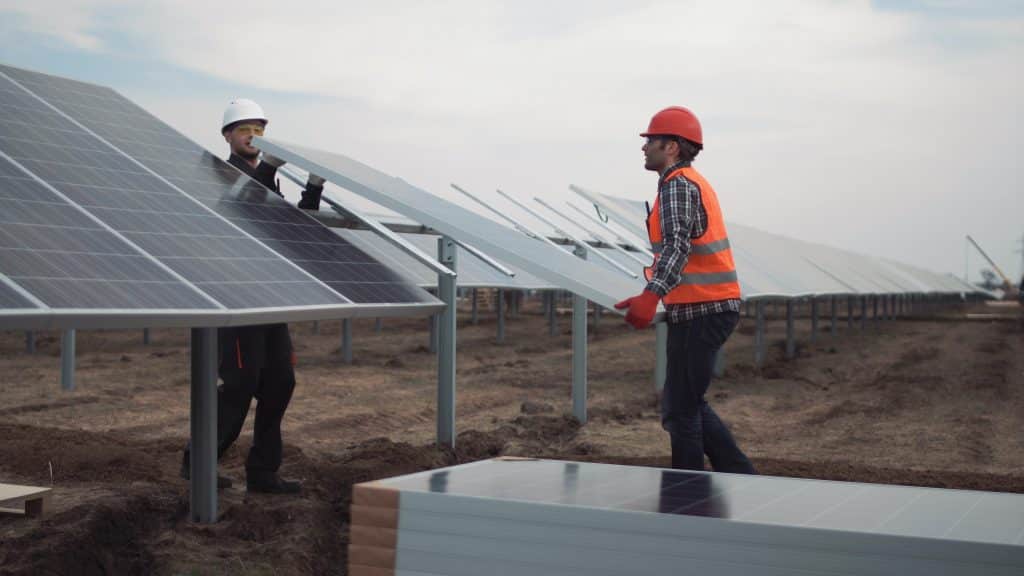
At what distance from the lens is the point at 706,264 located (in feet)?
20.2

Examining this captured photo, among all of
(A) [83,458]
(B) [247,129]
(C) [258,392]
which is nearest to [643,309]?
(C) [258,392]

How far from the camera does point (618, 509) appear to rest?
3953mm

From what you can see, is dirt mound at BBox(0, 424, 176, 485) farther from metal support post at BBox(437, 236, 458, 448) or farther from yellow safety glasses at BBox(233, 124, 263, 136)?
yellow safety glasses at BBox(233, 124, 263, 136)

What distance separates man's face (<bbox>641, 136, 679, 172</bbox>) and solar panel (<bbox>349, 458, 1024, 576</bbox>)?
2.19 metres

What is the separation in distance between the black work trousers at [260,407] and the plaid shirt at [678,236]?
2491mm

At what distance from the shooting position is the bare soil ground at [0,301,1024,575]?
6.23 metres

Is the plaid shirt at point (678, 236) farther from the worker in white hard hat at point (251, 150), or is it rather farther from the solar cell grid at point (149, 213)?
the worker in white hard hat at point (251, 150)

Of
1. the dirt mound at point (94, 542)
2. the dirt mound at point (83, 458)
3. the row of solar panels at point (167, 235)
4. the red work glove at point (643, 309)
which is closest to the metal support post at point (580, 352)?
the row of solar panels at point (167, 235)

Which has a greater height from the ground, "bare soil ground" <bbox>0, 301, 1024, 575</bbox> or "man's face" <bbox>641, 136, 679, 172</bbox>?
"man's face" <bbox>641, 136, 679, 172</bbox>

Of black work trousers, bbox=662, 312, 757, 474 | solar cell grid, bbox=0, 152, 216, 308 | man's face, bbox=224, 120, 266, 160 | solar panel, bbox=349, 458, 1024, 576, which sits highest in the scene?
man's face, bbox=224, 120, 266, 160

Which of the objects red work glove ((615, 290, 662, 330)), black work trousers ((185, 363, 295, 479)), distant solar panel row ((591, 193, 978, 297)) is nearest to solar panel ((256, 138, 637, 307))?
red work glove ((615, 290, 662, 330))

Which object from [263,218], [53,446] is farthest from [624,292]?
[53,446]

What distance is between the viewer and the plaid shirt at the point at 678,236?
5.90 m

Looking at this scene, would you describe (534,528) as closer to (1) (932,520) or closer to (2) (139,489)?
(1) (932,520)
